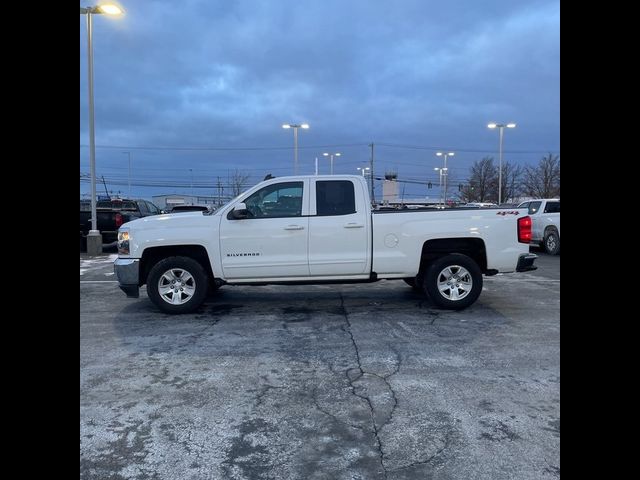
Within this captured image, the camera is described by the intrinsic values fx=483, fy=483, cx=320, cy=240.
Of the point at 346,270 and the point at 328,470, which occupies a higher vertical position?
the point at 346,270

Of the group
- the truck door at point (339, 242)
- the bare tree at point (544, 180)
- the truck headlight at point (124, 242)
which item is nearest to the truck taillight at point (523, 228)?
the truck door at point (339, 242)

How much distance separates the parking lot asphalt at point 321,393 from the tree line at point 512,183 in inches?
1466

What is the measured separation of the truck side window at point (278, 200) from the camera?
7.14m

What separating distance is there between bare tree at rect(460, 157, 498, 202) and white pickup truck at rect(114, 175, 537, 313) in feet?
153

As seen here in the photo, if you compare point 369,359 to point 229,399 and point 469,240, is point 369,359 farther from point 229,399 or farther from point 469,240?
point 469,240

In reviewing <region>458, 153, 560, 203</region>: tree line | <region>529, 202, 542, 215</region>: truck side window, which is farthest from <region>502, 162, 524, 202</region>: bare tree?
<region>529, 202, 542, 215</region>: truck side window

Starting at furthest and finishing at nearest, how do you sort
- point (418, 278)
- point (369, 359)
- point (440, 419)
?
point (418, 278), point (369, 359), point (440, 419)

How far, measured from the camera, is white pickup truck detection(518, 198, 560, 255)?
15383 millimetres

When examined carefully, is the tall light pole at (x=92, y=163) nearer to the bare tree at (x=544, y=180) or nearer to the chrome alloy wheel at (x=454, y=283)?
the chrome alloy wheel at (x=454, y=283)

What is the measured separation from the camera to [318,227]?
7.05 m

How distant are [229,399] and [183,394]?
433 millimetres

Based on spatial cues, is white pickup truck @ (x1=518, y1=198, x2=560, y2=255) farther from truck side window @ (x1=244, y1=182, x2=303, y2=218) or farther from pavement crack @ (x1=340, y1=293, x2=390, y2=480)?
pavement crack @ (x1=340, y1=293, x2=390, y2=480)
